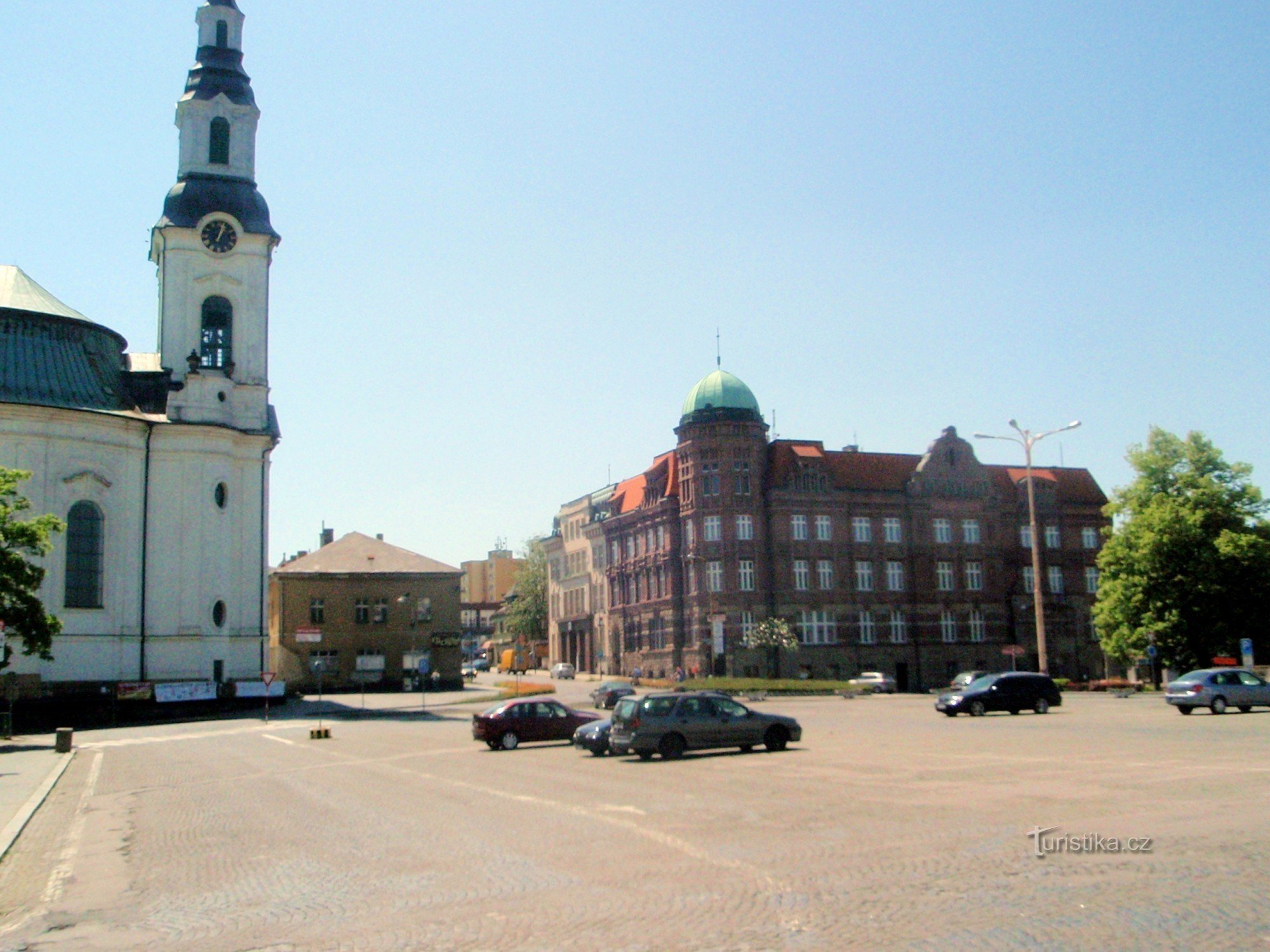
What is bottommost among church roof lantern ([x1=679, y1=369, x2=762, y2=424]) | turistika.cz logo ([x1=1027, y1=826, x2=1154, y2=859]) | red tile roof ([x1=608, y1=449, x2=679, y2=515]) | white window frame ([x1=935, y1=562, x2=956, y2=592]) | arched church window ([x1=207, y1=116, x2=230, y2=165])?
turistika.cz logo ([x1=1027, y1=826, x2=1154, y2=859])

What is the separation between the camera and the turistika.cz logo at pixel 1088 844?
11047 mm

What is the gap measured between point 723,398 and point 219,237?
32.3m

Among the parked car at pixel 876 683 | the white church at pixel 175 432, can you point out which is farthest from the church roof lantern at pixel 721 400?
the white church at pixel 175 432

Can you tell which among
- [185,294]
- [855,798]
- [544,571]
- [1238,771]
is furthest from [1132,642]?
[544,571]

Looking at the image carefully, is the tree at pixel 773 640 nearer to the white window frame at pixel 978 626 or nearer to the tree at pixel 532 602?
the white window frame at pixel 978 626

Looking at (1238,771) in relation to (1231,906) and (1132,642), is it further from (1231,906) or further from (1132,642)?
(1132,642)

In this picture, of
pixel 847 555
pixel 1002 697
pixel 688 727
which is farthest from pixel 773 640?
pixel 688 727

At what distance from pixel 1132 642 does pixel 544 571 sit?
7413cm

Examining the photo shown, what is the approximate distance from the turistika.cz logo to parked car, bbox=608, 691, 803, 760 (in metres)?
12.5

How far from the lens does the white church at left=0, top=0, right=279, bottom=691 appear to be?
52781 millimetres

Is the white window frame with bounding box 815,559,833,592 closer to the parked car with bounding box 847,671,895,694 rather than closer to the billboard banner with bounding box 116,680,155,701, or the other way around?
the parked car with bounding box 847,671,895,694

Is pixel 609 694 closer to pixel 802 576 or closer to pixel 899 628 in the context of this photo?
pixel 802 576

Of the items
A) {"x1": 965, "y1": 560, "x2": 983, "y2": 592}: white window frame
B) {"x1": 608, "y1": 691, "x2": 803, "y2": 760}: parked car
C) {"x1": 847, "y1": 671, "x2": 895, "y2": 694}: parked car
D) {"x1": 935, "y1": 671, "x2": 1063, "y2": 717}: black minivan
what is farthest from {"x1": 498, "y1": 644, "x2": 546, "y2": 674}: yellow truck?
{"x1": 608, "y1": 691, "x2": 803, "y2": 760}: parked car

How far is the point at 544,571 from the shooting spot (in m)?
122
